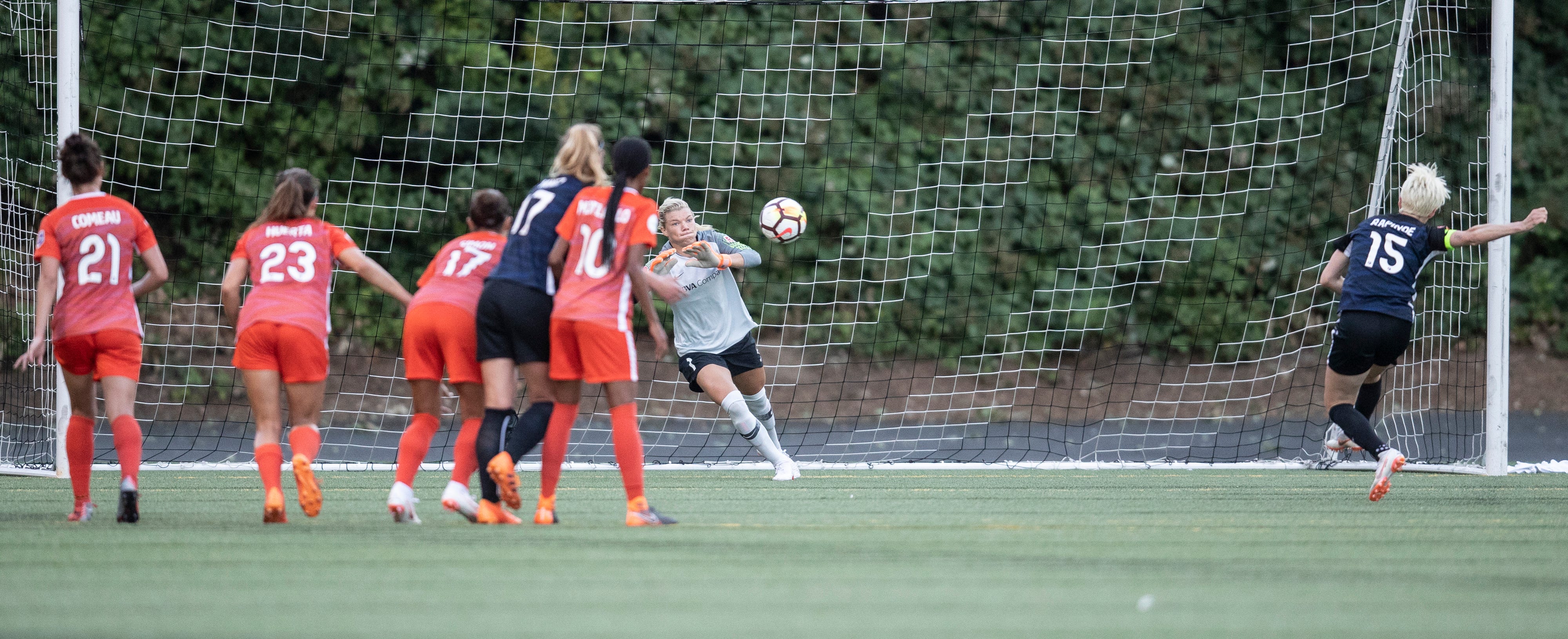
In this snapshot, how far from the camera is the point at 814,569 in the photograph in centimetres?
398

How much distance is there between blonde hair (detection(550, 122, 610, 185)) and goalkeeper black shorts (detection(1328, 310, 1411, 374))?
3757 millimetres

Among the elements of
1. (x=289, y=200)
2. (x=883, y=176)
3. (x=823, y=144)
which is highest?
(x=823, y=144)

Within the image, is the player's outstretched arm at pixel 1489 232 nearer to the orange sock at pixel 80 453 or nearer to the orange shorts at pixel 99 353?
the orange shorts at pixel 99 353

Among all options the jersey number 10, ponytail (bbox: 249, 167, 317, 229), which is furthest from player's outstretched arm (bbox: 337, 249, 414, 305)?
the jersey number 10

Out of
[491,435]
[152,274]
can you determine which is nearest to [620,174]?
[491,435]

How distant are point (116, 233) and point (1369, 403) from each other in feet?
20.9

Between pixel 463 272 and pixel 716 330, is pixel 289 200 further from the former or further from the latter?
pixel 716 330

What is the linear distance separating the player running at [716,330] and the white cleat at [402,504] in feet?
8.32

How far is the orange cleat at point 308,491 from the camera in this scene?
16.7 feet

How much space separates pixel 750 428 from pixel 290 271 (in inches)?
113

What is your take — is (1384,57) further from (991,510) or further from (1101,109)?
(991,510)

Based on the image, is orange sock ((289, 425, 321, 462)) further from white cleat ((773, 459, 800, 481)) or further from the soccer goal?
the soccer goal

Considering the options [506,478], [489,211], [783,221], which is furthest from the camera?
[783,221]

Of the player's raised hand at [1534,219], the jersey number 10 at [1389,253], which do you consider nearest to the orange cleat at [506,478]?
the jersey number 10 at [1389,253]
